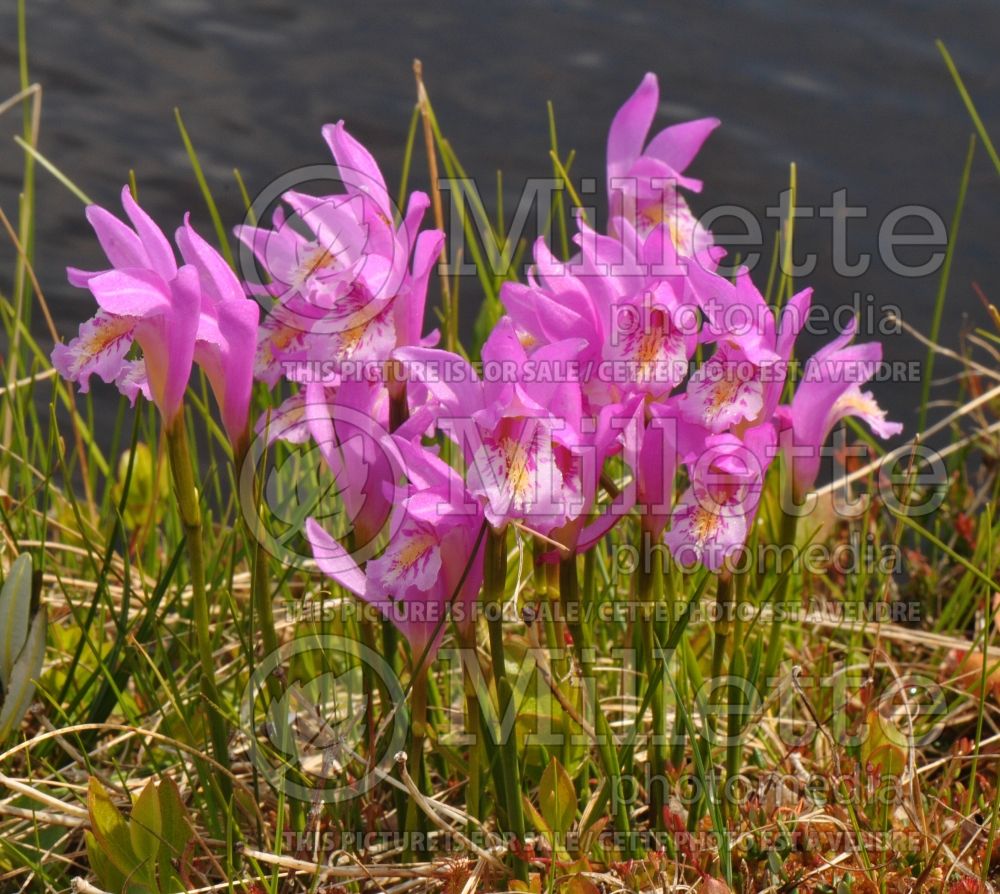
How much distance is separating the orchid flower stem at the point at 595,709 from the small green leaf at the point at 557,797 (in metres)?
0.07

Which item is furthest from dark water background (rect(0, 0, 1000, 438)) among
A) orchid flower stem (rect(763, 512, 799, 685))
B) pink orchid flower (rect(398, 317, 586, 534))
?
pink orchid flower (rect(398, 317, 586, 534))

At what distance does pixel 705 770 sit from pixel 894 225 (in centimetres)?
330

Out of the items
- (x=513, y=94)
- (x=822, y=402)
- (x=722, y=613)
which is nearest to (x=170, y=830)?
(x=722, y=613)

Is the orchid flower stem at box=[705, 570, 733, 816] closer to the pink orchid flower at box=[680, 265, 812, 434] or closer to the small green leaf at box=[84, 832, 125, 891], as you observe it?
the pink orchid flower at box=[680, 265, 812, 434]

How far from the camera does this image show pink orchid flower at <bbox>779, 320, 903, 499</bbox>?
5.29 ft

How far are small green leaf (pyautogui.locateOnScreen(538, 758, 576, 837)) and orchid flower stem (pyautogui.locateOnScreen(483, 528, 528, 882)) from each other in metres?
0.03

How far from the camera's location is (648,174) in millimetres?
1782

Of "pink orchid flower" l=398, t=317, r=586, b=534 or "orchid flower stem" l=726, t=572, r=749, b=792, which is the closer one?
"pink orchid flower" l=398, t=317, r=586, b=534

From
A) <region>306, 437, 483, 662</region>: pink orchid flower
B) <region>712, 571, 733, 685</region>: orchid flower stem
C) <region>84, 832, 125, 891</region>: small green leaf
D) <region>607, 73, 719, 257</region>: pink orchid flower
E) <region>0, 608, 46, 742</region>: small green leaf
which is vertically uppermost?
<region>607, 73, 719, 257</region>: pink orchid flower

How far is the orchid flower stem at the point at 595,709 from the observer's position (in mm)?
1567

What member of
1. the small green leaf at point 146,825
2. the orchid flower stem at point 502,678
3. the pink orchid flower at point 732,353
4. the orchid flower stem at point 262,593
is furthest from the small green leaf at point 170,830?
the pink orchid flower at point 732,353

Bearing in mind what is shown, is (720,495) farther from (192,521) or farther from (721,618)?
(192,521)

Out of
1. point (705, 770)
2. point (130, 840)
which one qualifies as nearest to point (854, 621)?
point (705, 770)

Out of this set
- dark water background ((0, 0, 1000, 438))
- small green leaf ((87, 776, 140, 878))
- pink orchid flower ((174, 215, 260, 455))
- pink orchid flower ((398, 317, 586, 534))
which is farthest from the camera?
dark water background ((0, 0, 1000, 438))
